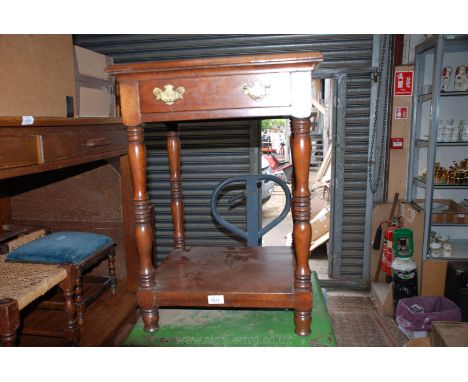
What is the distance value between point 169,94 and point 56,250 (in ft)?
5.05

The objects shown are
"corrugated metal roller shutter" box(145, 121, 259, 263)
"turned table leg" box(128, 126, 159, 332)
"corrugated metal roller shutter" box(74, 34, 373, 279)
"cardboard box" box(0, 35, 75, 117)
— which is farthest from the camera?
"corrugated metal roller shutter" box(145, 121, 259, 263)

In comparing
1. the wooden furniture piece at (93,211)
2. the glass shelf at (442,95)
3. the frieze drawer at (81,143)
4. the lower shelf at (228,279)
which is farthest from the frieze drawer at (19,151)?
the glass shelf at (442,95)

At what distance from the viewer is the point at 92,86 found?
2709 millimetres

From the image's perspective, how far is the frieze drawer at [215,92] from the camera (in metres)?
1.30

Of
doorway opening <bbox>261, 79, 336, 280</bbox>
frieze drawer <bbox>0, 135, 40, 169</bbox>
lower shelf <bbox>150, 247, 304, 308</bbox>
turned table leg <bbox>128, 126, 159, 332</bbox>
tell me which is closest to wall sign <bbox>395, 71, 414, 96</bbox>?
doorway opening <bbox>261, 79, 336, 280</bbox>

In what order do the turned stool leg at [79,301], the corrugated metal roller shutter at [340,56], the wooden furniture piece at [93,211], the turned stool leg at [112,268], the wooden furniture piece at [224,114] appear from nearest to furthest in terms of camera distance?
1. the wooden furniture piece at [224,114]
2. the turned stool leg at [79,301]
3. the wooden furniture piece at [93,211]
4. the turned stool leg at [112,268]
5. the corrugated metal roller shutter at [340,56]


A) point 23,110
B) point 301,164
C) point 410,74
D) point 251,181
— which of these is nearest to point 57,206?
point 23,110

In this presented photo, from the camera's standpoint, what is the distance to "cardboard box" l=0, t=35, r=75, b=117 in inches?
72.7

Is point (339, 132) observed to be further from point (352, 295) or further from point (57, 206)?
point (57, 206)

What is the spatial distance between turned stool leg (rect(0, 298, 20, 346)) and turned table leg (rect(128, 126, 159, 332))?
682 millimetres

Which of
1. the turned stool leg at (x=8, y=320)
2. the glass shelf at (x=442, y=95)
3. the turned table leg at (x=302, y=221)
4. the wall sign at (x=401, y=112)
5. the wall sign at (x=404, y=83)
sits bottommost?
the turned stool leg at (x=8, y=320)

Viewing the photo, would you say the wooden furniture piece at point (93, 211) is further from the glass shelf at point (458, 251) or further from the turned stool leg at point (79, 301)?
the glass shelf at point (458, 251)

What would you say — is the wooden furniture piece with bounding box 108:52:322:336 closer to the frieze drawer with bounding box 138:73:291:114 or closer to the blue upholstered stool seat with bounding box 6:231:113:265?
the frieze drawer with bounding box 138:73:291:114

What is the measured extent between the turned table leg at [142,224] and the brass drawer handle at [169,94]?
0.48 ft
